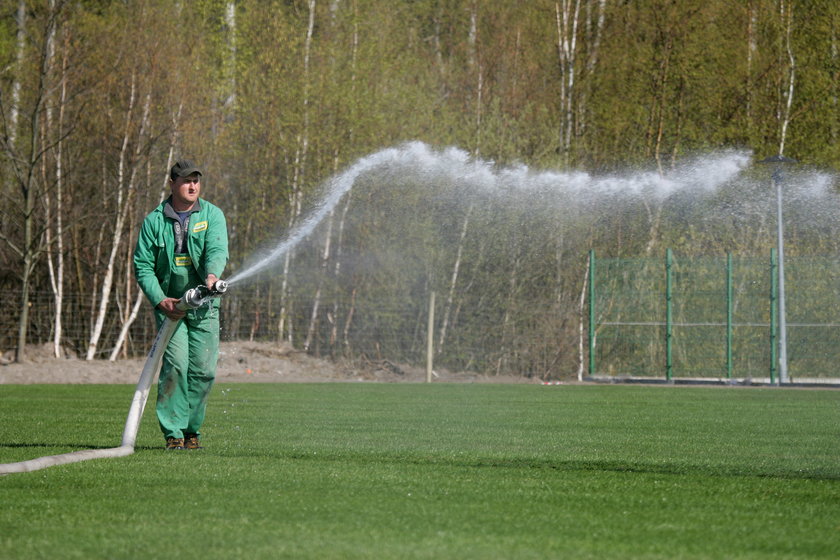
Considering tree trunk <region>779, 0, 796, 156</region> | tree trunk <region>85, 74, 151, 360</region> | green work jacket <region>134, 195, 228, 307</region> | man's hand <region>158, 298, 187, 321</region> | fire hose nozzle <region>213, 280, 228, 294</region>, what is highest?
tree trunk <region>779, 0, 796, 156</region>

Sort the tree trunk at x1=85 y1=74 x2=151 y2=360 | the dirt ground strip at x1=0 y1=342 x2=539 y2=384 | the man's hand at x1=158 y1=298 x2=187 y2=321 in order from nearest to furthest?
the man's hand at x1=158 y1=298 x2=187 y2=321, the dirt ground strip at x1=0 y1=342 x2=539 y2=384, the tree trunk at x1=85 y1=74 x2=151 y2=360

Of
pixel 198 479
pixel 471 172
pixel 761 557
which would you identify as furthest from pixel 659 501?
pixel 471 172

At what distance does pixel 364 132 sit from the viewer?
100 ft

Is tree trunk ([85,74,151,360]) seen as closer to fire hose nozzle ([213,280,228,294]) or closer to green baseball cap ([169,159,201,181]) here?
green baseball cap ([169,159,201,181])

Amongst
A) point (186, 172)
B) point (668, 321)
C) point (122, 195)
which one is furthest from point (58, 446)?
point (668, 321)

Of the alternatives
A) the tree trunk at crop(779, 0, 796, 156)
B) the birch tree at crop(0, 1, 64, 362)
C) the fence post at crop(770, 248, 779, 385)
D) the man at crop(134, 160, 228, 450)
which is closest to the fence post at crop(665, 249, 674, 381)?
the fence post at crop(770, 248, 779, 385)

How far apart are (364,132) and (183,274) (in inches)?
851

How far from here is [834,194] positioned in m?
31.3

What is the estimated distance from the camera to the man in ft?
30.0

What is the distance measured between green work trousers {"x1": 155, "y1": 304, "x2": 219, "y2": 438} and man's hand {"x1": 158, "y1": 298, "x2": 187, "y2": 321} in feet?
0.64

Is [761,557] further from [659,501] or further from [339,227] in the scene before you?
[339,227]

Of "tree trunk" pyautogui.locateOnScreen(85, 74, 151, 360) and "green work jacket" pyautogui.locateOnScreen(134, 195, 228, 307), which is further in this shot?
"tree trunk" pyautogui.locateOnScreen(85, 74, 151, 360)

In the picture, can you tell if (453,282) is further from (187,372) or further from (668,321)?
(187,372)

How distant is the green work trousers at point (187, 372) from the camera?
30.0 feet
